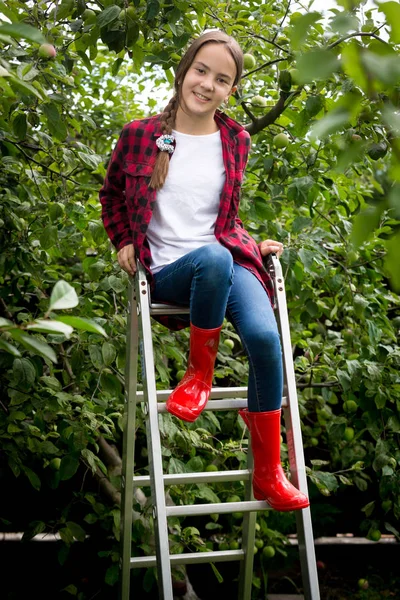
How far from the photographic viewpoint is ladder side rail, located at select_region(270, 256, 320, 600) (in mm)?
1812

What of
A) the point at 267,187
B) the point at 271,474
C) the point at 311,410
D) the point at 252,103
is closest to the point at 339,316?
the point at 311,410

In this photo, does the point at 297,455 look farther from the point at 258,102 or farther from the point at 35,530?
the point at 258,102

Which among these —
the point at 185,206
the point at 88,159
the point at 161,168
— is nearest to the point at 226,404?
the point at 185,206

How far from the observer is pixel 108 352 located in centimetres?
217

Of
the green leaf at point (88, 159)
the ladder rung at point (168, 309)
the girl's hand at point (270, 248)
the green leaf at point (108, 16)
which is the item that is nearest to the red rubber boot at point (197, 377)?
the ladder rung at point (168, 309)

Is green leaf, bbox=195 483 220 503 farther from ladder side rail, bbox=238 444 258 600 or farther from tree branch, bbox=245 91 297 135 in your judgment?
tree branch, bbox=245 91 297 135

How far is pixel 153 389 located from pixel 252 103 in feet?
3.79

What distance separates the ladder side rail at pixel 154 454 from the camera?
169 cm

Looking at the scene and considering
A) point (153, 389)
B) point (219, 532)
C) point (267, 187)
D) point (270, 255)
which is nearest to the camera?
point (153, 389)

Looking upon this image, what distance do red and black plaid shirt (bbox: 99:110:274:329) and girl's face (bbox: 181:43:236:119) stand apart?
0.13m

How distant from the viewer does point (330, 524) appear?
10.9 ft

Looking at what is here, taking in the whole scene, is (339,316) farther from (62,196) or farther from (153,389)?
(153,389)

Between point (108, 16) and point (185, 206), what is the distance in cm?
52

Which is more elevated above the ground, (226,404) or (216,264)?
(216,264)
